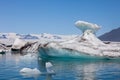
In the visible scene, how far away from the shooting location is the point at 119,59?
119 feet

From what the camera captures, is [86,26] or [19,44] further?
[19,44]

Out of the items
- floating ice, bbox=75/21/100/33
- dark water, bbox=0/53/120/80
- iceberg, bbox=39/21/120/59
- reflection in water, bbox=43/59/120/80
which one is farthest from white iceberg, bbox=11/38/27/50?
reflection in water, bbox=43/59/120/80

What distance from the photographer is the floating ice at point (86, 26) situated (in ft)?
126

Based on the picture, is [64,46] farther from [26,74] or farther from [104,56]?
[26,74]

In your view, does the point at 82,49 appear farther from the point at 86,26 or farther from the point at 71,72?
the point at 71,72

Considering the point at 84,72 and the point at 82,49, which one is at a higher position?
the point at 82,49

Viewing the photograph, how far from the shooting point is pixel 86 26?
38844 mm

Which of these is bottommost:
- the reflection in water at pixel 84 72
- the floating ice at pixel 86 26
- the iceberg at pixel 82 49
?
the reflection in water at pixel 84 72

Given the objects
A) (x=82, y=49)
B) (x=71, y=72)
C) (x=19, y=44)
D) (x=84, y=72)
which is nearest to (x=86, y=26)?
(x=82, y=49)

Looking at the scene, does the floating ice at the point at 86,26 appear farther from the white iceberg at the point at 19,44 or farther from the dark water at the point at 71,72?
the white iceberg at the point at 19,44

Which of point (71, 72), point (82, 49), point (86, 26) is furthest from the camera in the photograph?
point (86, 26)

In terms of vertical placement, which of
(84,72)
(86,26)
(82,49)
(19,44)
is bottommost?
(84,72)

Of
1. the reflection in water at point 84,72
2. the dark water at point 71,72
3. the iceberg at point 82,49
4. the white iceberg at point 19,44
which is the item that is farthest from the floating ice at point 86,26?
the white iceberg at point 19,44

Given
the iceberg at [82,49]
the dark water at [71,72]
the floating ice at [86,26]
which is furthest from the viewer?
the floating ice at [86,26]
